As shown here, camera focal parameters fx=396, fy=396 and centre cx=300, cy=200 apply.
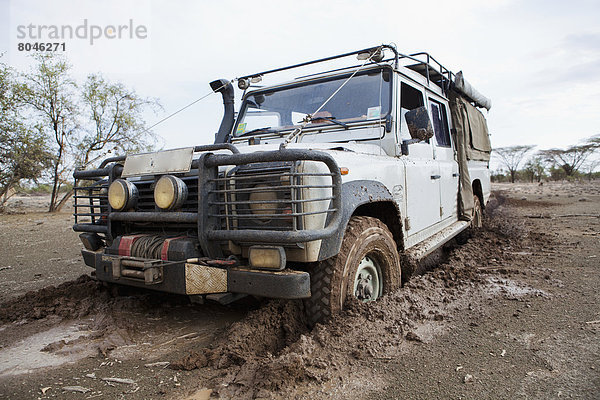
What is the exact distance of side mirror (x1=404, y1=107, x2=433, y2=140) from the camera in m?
3.40

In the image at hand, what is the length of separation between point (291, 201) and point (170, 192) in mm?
833

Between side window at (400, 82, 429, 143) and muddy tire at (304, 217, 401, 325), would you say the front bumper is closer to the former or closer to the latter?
muddy tire at (304, 217, 401, 325)

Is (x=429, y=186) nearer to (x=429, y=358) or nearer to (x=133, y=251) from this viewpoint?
(x=429, y=358)

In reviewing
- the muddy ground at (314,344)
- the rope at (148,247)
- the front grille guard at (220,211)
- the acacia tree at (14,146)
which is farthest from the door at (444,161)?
the acacia tree at (14,146)

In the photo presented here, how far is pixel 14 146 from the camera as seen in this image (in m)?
13.3

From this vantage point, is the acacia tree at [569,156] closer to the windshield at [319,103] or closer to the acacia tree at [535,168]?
the acacia tree at [535,168]

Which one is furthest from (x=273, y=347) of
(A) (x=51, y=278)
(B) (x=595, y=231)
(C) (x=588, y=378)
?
(B) (x=595, y=231)

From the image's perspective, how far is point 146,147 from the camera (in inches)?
659

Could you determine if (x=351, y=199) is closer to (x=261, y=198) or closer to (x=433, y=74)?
(x=261, y=198)

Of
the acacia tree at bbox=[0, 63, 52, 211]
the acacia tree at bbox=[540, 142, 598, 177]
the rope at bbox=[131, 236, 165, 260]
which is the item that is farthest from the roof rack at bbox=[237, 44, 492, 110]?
the acacia tree at bbox=[540, 142, 598, 177]

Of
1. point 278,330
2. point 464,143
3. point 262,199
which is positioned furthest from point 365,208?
point 464,143

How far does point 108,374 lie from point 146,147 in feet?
51.7

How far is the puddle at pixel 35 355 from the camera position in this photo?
237 centimetres

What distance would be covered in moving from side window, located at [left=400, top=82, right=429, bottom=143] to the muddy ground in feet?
4.76
